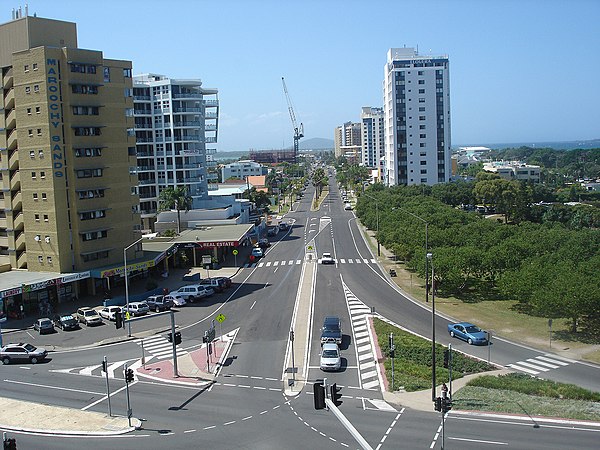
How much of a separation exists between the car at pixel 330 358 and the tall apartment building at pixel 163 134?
75.8 metres

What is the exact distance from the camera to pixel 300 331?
50.6 m

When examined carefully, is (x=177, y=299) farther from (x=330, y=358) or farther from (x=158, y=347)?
(x=330, y=358)

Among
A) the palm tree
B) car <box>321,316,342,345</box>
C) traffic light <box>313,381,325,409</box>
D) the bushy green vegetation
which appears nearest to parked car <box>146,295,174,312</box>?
car <box>321,316,342,345</box>

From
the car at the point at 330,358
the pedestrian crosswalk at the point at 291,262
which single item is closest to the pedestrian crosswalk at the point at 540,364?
the car at the point at 330,358

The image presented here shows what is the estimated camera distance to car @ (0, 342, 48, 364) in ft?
149

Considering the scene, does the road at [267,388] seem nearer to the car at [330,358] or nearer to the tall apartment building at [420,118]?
the car at [330,358]

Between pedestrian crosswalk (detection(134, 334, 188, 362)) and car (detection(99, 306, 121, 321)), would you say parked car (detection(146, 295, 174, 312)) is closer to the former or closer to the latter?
car (detection(99, 306, 121, 321))

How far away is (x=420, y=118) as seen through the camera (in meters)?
162

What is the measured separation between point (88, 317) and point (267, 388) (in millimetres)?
24401

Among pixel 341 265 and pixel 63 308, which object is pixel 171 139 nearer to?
pixel 341 265

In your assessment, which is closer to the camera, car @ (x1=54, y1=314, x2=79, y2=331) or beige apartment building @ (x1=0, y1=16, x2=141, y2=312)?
car @ (x1=54, y1=314, x2=79, y2=331)

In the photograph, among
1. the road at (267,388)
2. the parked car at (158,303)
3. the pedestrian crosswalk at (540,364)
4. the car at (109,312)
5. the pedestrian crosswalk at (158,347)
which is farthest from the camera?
the parked car at (158,303)

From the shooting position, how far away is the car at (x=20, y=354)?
45281 mm

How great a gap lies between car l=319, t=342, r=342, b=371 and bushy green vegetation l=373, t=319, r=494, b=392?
10.2 feet
